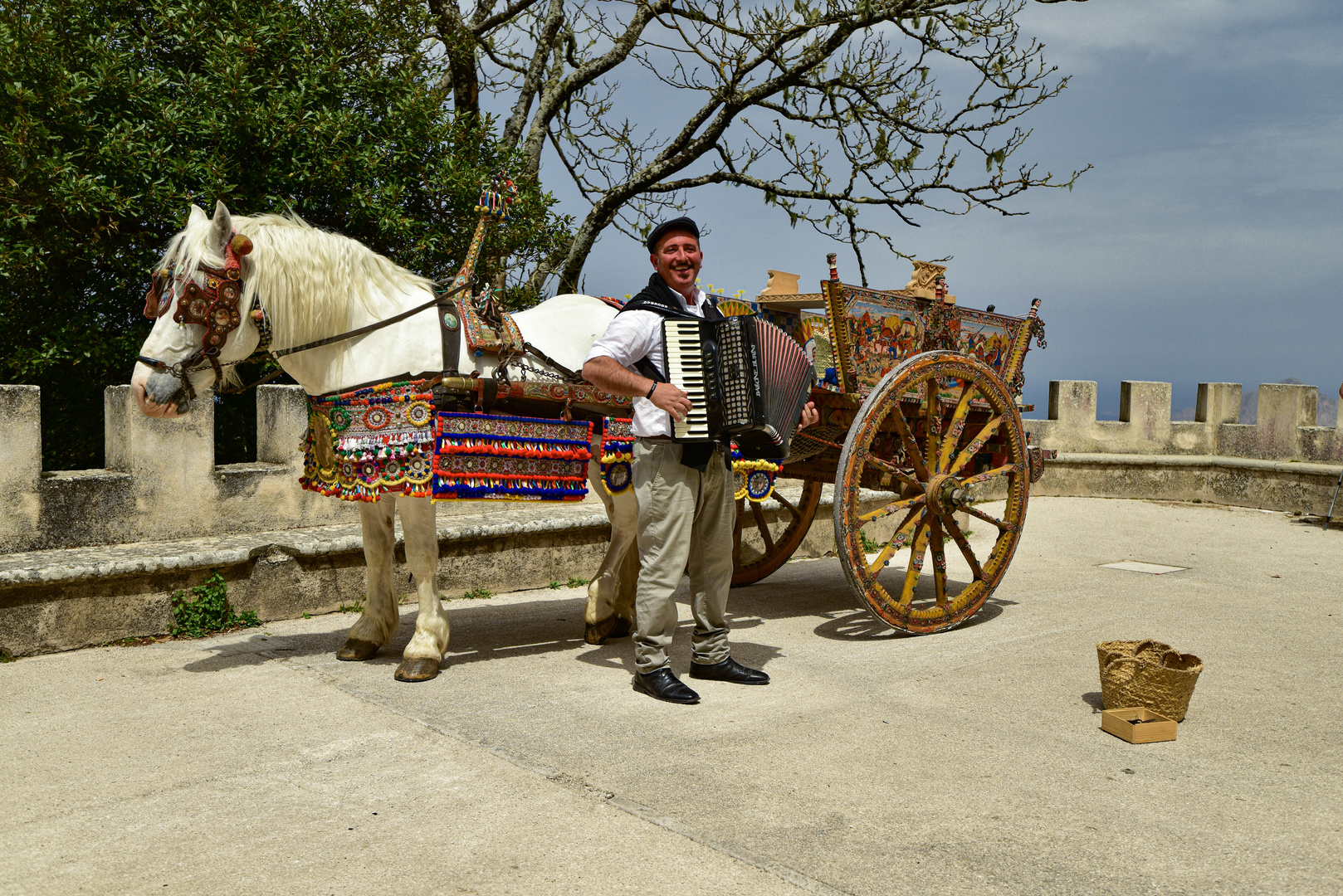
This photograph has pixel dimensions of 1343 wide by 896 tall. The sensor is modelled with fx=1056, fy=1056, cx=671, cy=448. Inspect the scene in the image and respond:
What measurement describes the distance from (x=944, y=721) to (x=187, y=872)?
8.86 feet

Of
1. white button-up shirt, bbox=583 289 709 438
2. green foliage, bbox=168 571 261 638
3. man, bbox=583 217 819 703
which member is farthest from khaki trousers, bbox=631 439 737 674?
green foliage, bbox=168 571 261 638

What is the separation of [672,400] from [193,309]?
197 cm

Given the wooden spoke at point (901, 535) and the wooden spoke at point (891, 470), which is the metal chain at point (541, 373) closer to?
the wooden spoke at point (891, 470)

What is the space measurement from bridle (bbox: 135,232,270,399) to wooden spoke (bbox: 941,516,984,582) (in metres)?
3.58

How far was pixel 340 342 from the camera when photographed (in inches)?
181

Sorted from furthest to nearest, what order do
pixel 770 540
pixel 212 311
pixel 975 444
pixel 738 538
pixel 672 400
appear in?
pixel 770 540 → pixel 738 538 → pixel 975 444 → pixel 212 311 → pixel 672 400

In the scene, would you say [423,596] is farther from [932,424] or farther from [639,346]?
[932,424]

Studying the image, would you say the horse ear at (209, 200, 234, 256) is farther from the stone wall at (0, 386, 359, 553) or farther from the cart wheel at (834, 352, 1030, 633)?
the cart wheel at (834, 352, 1030, 633)

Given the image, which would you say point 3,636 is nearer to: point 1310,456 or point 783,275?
point 783,275

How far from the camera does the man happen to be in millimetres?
4359

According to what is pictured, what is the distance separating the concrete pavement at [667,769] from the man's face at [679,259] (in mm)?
1787

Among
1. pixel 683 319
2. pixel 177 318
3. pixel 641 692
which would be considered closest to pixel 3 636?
pixel 177 318

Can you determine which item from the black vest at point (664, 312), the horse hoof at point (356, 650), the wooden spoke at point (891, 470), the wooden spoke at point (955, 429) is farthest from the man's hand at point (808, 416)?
the horse hoof at point (356, 650)

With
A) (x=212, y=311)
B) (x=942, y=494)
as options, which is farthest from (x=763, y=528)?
(x=212, y=311)
